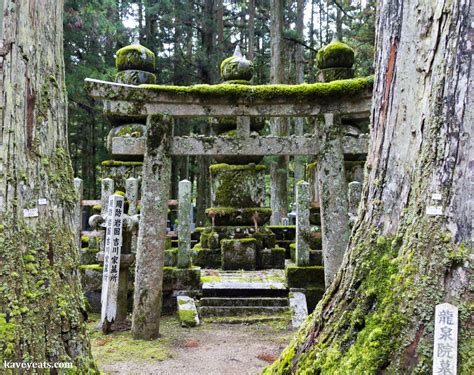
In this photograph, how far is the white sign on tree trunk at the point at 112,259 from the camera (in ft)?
20.7

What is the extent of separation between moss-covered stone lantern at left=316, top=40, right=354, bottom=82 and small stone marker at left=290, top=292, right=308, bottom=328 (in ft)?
13.3

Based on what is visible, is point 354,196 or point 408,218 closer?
point 408,218

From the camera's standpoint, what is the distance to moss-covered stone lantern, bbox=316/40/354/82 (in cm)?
Result: 847

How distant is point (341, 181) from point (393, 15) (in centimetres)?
347

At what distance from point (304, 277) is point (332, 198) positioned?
2.17m

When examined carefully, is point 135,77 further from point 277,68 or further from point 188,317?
point 188,317

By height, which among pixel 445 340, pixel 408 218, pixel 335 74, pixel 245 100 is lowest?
pixel 445 340

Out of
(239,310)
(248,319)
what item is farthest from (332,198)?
(239,310)

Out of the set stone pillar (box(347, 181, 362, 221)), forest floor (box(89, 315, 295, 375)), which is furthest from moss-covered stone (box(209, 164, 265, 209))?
forest floor (box(89, 315, 295, 375))

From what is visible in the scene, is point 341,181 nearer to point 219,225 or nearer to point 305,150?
point 305,150

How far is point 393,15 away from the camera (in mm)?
2535

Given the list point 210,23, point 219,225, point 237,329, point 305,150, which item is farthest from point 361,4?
point 237,329

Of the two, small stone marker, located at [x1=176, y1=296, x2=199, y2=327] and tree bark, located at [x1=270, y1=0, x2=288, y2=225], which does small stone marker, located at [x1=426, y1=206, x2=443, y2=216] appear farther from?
tree bark, located at [x1=270, y1=0, x2=288, y2=225]

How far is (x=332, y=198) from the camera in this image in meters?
5.82
